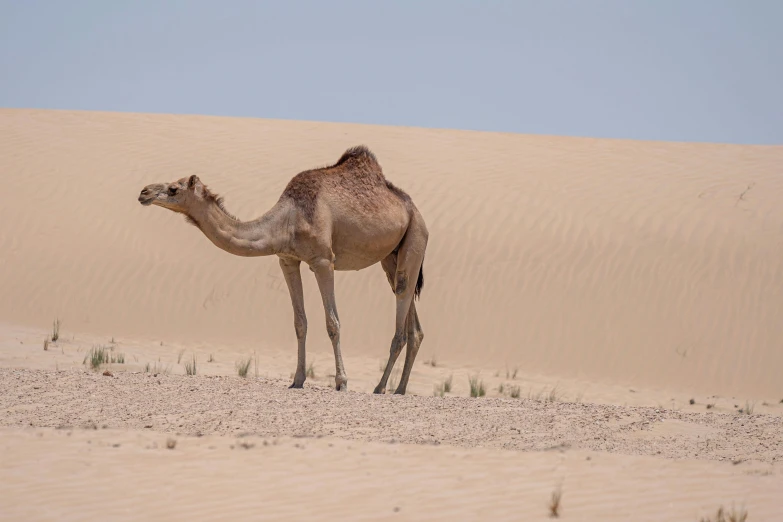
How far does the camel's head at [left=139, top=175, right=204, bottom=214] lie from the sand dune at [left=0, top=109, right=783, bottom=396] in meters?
6.63

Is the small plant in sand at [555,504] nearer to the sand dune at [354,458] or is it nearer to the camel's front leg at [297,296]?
the sand dune at [354,458]

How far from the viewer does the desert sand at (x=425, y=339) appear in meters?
5.95

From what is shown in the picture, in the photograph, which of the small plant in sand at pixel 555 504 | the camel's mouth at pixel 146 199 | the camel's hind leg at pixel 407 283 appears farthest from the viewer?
the camel's hind leg at pixel 407 283

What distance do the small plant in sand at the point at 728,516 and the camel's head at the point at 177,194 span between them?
233 inches

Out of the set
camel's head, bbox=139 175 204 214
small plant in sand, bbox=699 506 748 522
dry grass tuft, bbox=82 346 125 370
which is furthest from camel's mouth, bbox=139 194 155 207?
small plant in sand, bbox=699 506 748 522

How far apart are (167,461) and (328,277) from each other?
4.20 metres

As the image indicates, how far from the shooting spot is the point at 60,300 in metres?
17.6

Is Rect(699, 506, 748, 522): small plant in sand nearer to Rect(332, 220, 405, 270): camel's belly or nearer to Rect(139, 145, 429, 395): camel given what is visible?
Rect(139, 145, 429, 395): camel

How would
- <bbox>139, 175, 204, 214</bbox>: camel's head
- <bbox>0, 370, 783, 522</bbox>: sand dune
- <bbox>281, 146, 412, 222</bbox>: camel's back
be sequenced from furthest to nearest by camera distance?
1. <bbox>281, 146, 412, 222</bbox>: camel's back
2. <bbox>139, 175, 204, 214</bbox>: camel's head
3. <bbox>0, 370, 783, 522</bbox>: sand dune

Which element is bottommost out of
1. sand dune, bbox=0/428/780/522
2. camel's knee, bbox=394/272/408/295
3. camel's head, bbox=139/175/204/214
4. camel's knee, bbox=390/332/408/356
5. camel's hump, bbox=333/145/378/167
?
sand dune, bbox=0/428/780/522

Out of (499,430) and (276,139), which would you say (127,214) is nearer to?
(276,139)

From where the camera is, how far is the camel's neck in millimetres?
9719

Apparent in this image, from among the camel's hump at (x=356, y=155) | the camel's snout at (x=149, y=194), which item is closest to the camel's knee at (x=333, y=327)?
the camel's hump at (x=356, y=155)

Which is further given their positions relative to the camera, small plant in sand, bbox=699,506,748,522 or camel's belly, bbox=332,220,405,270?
camel's belly, bbox=332,220,405,270
